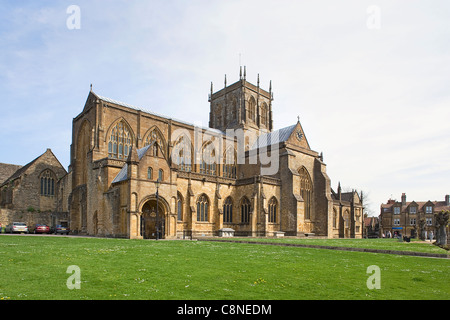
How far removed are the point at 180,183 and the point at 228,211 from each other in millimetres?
8598

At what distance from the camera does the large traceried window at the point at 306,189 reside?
4916cm

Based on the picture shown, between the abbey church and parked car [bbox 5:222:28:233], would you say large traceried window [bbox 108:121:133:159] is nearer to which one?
the abbey church

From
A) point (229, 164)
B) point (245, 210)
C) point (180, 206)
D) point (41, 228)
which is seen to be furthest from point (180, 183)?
point (41, 228)

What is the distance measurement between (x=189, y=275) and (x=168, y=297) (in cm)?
259

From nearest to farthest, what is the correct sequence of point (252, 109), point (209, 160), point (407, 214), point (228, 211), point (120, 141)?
point (120, 141), point (228, 211), point (209, 160), point (252, 109), point (407, 214)

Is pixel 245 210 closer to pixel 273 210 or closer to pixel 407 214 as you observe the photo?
pixel 273 210

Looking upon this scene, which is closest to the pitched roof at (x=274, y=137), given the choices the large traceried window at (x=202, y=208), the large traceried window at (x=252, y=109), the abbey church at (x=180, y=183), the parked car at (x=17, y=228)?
the abbey church at (x=180, y=183)

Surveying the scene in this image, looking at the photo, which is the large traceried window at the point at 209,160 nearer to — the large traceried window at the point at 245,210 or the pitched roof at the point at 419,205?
the large traceried window at the point at 245,210

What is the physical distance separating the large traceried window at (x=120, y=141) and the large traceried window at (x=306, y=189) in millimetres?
23146

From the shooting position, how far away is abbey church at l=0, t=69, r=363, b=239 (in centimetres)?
3322

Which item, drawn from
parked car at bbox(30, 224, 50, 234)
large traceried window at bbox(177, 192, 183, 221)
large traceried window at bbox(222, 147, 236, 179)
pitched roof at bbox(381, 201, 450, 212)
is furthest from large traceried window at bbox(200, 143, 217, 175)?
pitched roof at bbox(381, 201, 450, 212)

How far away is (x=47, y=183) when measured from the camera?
48.6m

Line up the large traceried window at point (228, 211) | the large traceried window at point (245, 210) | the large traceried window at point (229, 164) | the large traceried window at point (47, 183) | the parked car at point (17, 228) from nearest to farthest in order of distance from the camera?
1. the parked car at point (17, 228)
2. the large traceried window at point (245, 210)
3. the large traceried window at point (228, 211)
4. the large traceried window at point (47, 183)
5. the large traceried window at point (229, 164)
